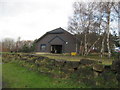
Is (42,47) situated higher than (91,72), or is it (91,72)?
(42,47)

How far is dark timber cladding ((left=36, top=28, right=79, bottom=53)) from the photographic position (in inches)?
905

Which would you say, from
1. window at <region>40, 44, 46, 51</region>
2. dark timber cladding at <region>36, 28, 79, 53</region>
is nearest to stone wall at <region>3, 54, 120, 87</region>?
dark timber cladding at <region>36, 28, 79, 53</region>

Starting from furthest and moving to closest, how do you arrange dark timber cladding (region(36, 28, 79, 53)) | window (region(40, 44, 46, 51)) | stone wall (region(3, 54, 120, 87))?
window (region(40, 44, 46, 51))
dark timber cladding (region(36, 28, 79, 53))
stone wall (region(3, 54, 120, 87))

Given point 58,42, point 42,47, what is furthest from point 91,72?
point 42,47

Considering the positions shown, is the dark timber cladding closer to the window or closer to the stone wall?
the window

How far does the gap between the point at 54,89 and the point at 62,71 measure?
79.1 inches

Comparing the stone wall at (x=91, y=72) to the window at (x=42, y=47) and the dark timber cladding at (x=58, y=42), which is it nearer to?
the dark timber cladding at (x=58, y=42)

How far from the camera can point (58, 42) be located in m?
24.5

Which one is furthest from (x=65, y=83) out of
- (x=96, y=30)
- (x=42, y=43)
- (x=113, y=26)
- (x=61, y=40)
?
(x=42, y=43)

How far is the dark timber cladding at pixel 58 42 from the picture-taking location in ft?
75.5


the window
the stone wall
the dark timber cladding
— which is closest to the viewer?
the stone wall

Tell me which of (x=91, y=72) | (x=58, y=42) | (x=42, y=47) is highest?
(x=58, y=42)

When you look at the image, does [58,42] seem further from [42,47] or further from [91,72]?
[91,72]

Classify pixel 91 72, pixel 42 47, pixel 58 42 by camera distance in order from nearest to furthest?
pixel 91 72 < pixel 58 42 < pixel 42 47
